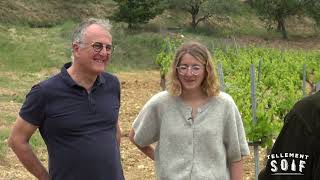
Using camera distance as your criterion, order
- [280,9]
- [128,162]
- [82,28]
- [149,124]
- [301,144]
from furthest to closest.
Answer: [280,9] < [128,162] < [149,124] < [82,28] < [301,144]

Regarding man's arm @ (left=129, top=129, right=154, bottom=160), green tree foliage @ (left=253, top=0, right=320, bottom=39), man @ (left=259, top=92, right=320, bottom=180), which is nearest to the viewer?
man @ (left=259, top=92, right=320, bottom=180)

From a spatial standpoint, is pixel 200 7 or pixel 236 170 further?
pixel 200 7

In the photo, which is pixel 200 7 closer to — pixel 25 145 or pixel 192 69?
pixel 192 69

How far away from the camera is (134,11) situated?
2662 cm

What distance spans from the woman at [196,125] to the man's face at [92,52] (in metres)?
0.34

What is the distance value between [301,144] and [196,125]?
44.0 inches

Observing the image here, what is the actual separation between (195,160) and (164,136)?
0.20 metres

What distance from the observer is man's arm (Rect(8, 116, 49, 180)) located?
2.74m

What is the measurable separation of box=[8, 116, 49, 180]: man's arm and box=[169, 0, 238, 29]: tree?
31143 mm

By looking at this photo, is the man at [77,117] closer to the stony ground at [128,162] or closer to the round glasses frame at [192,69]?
the round glasses frame at [192,69]

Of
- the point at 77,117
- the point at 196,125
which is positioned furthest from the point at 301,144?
the point at 77,117

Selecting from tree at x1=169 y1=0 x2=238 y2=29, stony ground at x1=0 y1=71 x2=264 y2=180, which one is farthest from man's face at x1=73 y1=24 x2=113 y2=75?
tree at x1=169 y1=0 x2=238 y2=29

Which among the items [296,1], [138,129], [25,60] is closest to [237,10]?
[296,1]

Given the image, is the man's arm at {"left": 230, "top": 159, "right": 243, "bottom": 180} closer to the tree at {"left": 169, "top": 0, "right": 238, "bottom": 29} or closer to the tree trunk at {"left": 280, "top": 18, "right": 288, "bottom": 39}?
the tree at {"left": 169, "top": 0, "right": 238, "bottom": 29}
